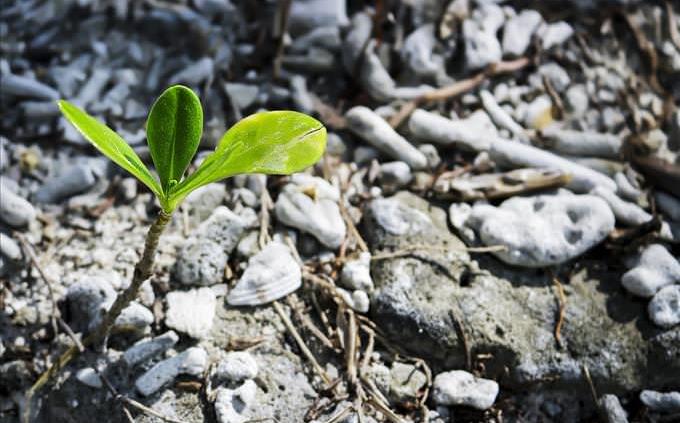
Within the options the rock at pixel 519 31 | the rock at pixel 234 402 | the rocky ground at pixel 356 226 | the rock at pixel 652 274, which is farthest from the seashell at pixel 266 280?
the rock at pixel 519 31

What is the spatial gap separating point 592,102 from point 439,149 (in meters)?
0.35

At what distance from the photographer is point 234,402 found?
0.99 metres

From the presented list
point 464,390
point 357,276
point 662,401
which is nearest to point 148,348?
point 357,276

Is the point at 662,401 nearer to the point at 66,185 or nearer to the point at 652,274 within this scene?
the point at 652,274

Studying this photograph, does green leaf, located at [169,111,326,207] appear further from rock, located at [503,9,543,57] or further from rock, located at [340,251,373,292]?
rock, located at [503,9,543,57]

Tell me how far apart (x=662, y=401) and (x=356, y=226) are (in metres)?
0.52

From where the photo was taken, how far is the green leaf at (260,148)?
80 cm

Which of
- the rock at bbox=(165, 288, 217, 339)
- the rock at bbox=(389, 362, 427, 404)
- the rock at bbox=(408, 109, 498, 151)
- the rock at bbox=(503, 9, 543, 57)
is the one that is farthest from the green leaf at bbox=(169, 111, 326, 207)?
the rock at bbox=(503, 9, 543, 57)

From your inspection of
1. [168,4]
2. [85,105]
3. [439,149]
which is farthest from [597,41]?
[85,105]

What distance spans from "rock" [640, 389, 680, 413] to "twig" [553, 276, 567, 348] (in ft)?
0.48

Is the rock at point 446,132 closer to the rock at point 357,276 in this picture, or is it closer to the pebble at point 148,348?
the rock at point 357,276

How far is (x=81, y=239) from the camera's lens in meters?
1.17

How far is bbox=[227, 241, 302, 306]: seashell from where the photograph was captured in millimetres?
1083

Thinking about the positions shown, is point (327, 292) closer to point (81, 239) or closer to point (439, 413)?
point (439, 413)
